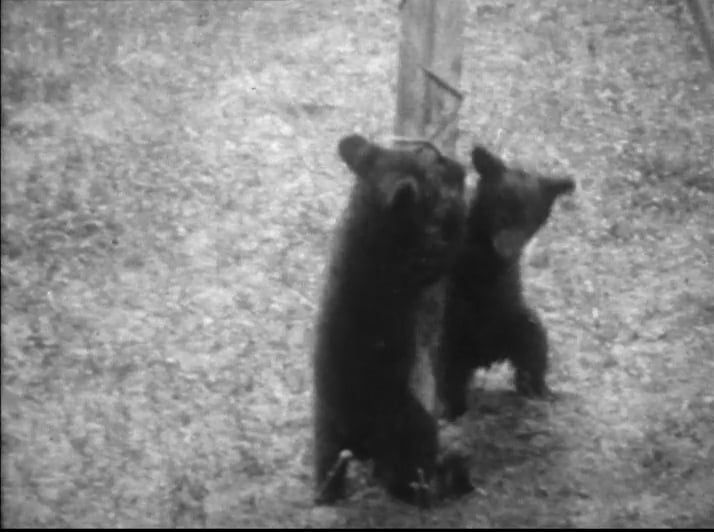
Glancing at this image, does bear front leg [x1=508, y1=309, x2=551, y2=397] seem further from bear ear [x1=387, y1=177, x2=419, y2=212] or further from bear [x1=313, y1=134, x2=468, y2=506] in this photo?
bear ear [x1=387, y1=177, x2=419, y2=212]

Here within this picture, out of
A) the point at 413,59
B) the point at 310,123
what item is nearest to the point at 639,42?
the point at 310,123

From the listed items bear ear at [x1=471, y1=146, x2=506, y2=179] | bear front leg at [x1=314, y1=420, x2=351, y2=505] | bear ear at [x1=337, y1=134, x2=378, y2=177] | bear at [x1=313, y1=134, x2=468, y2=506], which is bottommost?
bear front leg at [x1=314, y1=420, x2=351, y2=505]

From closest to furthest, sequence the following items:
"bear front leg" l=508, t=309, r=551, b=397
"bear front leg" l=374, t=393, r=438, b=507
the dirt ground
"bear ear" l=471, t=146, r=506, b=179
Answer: "bear front leg" l=374, t=393, r=438, b=507 → the dirt ground → "bear ear" l=471, t=146, r=506, b=179 → "bear front leg" l=508, t=309, r=551, b=397

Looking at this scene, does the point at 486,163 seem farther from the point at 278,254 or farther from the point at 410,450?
the point at 278,254

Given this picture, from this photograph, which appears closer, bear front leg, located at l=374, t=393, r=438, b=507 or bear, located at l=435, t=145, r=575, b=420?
bear front leg, located at l=374, t=393, r=438, b=507

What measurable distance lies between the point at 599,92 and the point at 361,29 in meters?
2.01

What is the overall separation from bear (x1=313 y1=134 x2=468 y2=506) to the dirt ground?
20cm

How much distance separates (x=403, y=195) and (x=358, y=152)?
1.21 ft

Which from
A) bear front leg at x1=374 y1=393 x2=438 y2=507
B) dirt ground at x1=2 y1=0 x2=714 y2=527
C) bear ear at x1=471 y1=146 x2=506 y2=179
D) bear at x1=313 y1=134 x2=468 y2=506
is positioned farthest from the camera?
bear ear at x1=471 y1=146 x2=506 y2=179

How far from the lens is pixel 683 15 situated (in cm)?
1122

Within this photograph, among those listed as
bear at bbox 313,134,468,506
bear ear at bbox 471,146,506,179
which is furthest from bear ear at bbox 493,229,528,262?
bear at bbox 313,134,468,506

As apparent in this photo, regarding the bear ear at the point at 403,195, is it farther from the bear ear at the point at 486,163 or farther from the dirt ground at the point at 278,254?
the dirt ground at the point at 278,254

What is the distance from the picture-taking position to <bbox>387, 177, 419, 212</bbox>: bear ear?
16.0 feet

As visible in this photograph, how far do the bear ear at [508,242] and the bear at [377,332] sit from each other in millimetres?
497
